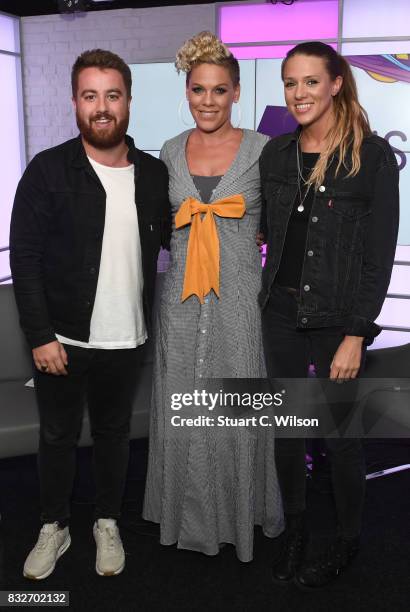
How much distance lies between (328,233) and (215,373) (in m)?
0.64

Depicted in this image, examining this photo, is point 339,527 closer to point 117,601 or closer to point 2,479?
point 117,601

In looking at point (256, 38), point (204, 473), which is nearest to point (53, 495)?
point (204, 473)

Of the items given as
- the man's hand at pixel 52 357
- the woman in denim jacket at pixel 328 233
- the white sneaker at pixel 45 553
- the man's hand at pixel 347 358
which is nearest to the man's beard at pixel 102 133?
the woman in denim jacket at pixel 328 233

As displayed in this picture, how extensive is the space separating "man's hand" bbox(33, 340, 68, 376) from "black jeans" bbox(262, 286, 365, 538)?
0.66 metres

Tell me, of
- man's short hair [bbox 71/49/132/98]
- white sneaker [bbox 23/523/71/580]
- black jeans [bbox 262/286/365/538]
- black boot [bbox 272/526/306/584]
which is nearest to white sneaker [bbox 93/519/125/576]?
white sneaker [bbox 23/523/71/580]

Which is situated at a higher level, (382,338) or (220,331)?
(220,331)

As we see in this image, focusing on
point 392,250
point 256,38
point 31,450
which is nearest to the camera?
point 392,250

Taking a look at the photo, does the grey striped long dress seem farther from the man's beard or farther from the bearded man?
the man's beard

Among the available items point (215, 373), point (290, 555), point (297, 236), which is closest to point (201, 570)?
point (290, 555)

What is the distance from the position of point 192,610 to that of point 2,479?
52.0 inches

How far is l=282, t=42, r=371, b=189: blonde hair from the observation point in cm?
191

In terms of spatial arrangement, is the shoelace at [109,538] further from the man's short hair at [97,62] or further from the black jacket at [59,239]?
the man's short hair at [97,62]

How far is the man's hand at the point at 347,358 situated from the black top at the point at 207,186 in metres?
0.66

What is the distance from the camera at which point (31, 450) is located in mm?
2617
